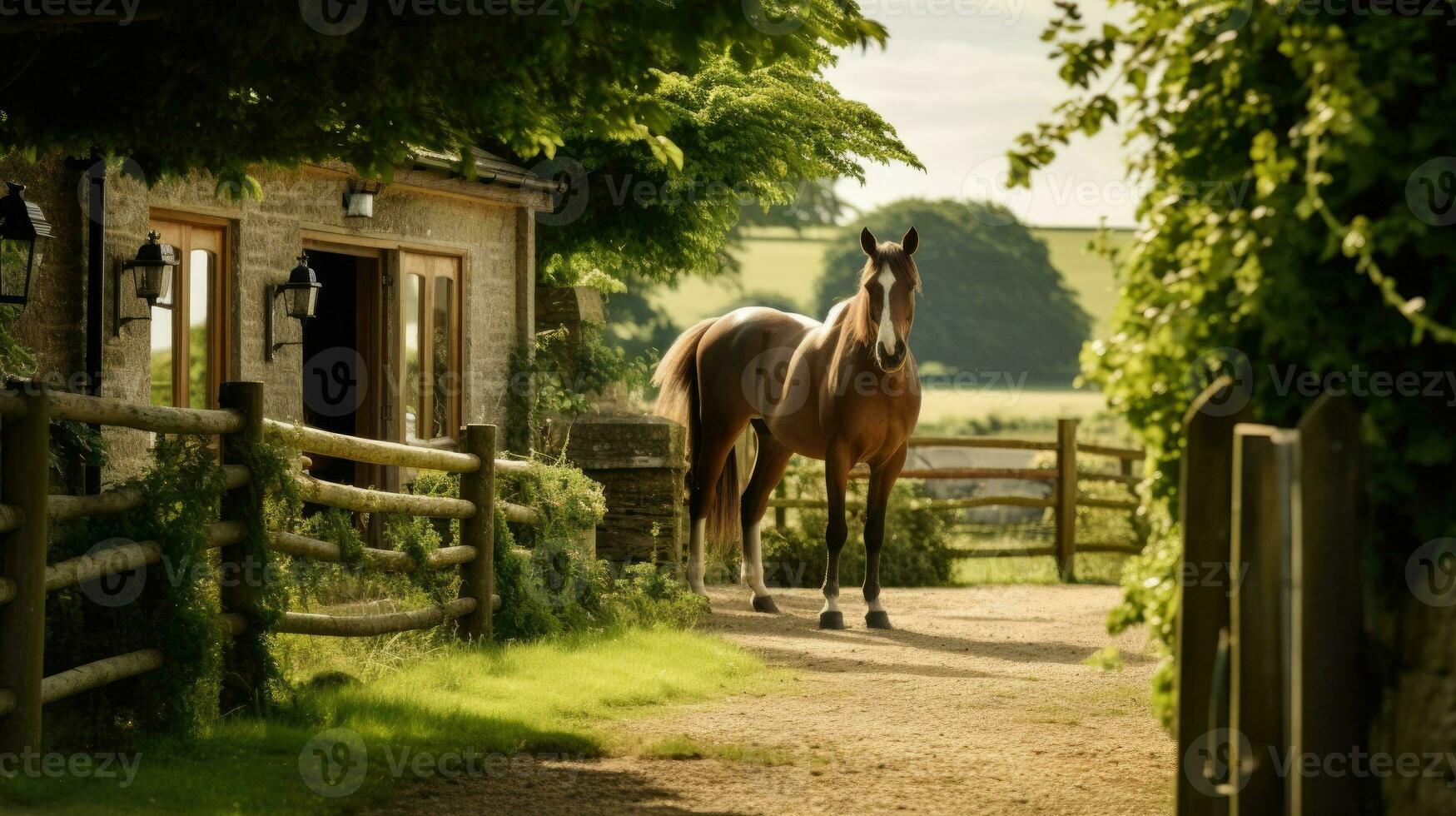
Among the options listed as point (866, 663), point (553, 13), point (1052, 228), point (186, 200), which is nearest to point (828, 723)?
point (866, 663)

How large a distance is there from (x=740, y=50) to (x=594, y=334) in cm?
972

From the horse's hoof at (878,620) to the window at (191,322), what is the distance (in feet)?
16.4

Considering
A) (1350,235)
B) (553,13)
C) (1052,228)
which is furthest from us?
(1052,228)

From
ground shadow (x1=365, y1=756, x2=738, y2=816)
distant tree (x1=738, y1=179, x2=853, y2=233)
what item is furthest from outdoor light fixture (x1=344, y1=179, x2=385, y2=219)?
distant tree (x1=738, y1=179, x2=853, y2=233)

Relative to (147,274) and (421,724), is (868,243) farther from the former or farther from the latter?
(421,724)

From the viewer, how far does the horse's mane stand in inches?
399

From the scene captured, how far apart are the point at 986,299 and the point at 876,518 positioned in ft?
193

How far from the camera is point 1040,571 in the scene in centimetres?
1756

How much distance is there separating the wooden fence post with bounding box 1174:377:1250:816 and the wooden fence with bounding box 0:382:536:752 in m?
3.89

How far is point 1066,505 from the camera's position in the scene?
16.9 metres

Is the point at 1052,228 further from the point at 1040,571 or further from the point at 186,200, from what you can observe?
the point at 186,200

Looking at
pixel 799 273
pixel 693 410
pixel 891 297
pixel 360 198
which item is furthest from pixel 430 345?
pixel 799 273

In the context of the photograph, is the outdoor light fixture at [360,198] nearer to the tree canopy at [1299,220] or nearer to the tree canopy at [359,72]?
the tree canopy at [359,72]

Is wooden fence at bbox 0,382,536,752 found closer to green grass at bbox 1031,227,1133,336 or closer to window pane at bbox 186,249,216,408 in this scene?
window pane at bbox 186,249,216,408
